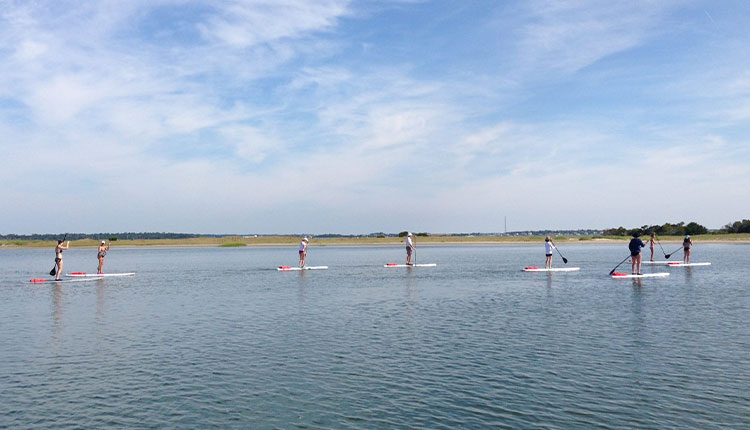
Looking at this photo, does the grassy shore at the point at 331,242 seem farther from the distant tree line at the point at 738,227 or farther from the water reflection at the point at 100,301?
the water reflection at the point at 100,301

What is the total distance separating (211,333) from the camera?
63.5ft

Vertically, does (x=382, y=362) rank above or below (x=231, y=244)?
below

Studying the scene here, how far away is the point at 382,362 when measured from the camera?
48.3ft

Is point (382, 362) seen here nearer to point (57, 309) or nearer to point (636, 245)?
point (57, 309)

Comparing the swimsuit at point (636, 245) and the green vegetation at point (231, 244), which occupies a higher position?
the swimsuit at point (636, 245)

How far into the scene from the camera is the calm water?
10727 millimetres

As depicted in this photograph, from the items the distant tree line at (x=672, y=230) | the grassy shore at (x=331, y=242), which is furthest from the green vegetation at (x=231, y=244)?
the distant tree line at (x=672, y=230)

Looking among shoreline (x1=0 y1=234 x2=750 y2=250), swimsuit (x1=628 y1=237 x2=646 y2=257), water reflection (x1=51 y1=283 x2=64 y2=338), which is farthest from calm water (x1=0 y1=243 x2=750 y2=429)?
shoreline (x1=0 y1=234 x2=750 y2=250)

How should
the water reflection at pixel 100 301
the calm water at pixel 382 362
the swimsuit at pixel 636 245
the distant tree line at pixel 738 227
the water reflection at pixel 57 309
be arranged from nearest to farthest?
the calm water at pixel 382 362 < the water reflection at pixel 57 309 < the water reflection at pixel 100 301 < the swimsuit at pixel 636 245 < the distant tree line at pixel 738 227

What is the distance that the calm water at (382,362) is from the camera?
35.2ft

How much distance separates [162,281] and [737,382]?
1464 inches

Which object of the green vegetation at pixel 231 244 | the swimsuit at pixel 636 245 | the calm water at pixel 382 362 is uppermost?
the swimsuit at pixel 636 245

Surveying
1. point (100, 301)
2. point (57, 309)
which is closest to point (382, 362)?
point (57, 309)

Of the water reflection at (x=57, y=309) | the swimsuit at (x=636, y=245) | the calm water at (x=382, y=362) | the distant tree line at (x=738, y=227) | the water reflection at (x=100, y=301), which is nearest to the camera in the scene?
the calm water at (x=382, y=362)
